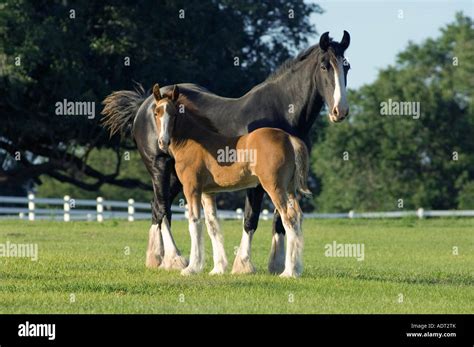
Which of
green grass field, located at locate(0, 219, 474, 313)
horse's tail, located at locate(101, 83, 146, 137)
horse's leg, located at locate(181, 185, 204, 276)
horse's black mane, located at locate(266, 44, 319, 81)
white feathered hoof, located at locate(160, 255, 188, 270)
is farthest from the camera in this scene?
horse's tail, located at locate(101, 83, 146, 137)

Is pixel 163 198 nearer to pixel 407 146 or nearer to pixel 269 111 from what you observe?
pixel 269 111

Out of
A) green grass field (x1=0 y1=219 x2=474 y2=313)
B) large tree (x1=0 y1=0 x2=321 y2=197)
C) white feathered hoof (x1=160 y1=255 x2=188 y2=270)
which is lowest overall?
green grass field (x1=0 y1=219 x2=474 y2=313)

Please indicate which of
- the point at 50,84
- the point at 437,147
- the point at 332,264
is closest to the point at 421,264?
the point at 332,264

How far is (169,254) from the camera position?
16.6m

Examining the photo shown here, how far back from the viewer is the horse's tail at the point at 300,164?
48.7 feet

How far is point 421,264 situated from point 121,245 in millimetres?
6895

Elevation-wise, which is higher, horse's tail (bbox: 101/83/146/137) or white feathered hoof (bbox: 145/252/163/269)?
horse's tail (bbox: 101/83/146/137)

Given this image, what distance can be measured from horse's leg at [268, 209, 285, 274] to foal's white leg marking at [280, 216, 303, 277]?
88 cm

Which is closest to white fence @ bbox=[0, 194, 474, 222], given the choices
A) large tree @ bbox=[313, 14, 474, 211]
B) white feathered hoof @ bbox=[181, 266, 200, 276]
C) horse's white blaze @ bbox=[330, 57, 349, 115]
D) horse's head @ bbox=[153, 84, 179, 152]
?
large tree @ bbox=[313, 14, 474, 211]

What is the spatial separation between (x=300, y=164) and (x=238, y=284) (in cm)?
182

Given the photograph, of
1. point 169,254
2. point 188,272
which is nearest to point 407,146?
point 169,254

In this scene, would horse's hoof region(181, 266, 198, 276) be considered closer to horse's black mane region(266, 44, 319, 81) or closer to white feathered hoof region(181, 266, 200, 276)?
white feathered hoof region(181, 266, 200, 276)

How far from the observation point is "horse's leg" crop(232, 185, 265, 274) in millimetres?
15492
